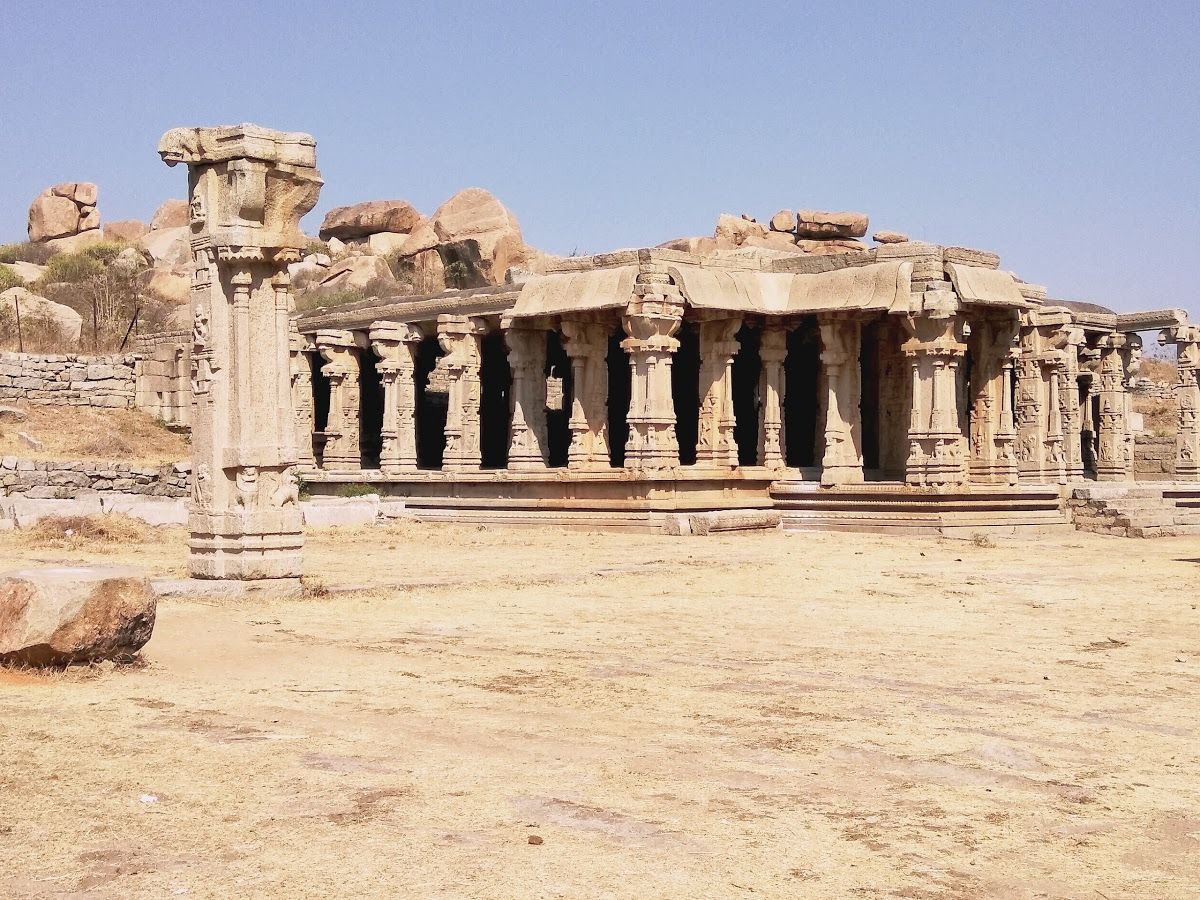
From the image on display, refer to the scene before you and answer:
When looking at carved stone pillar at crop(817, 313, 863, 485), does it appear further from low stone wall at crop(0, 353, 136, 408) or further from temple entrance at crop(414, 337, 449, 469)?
low stone wall at crop(0, 353, 136, 408)

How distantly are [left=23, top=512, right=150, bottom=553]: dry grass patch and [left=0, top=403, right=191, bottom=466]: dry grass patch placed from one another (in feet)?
23.7

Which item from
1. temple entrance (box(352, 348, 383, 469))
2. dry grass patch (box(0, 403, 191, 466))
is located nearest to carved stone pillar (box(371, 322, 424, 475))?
dry grass patch (box(0, 403, 191, 466))

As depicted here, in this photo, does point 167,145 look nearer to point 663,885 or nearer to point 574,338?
point 663,885

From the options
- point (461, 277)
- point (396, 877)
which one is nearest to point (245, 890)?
point (396, 877)

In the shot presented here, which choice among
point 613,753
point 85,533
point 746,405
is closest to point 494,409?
point 746,405

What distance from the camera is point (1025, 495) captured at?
22.9 meters

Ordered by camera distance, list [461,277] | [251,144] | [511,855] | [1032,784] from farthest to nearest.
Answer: [461,277] → [251,144] → [1032,784] → [511,855]

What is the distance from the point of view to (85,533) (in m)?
17.7

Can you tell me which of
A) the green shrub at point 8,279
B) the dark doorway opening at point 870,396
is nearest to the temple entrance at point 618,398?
the dark doorway opening at point 870,396

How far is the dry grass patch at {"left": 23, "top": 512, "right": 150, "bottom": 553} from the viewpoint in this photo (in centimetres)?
1681

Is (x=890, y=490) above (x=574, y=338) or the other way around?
the other way around

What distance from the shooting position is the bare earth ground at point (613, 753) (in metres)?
4.78

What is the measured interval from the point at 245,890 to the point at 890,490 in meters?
18.9

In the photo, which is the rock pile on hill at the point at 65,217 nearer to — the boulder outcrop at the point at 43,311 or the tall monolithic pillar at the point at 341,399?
the boulder outcrop at the point at 43,311
